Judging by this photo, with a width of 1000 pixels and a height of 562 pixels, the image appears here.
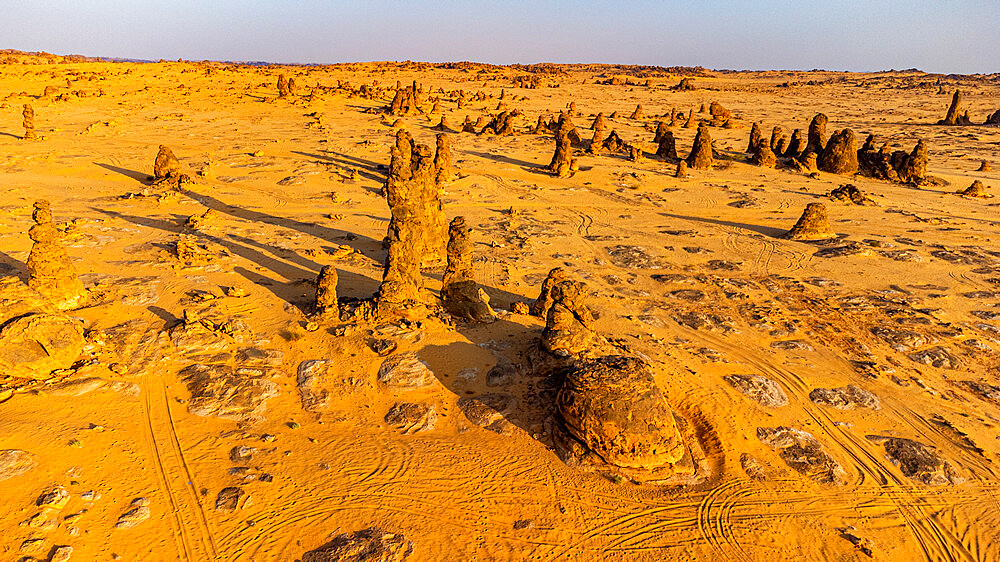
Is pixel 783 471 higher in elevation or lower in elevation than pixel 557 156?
lower

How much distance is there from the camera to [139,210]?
26.2 meters

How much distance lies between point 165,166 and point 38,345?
A: 2133 centimetres

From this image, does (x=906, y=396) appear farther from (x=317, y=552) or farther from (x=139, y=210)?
(x=139, y=210)

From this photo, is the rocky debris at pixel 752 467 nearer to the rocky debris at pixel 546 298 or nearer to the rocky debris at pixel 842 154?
the rocky debris at pixel 546 298

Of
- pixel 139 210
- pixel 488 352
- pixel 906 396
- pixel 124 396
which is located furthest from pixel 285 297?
pixel 906 396

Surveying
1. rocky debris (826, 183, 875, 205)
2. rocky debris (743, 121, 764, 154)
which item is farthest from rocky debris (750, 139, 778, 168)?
rocky debris (826, 183, 875, 205)

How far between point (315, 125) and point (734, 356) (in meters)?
44.8

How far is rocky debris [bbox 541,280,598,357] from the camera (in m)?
13.8

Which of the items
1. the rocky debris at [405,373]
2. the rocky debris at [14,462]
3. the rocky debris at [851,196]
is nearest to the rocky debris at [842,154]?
the rocky debris at [851,196]

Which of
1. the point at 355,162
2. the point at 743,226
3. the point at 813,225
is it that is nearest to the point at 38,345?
the point at 355,162

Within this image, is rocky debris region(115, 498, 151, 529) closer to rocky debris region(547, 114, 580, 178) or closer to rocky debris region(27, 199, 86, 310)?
rocky debris region(27, 199, 86, 310)

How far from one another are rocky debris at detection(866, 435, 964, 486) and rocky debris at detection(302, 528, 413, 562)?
36.9 feet

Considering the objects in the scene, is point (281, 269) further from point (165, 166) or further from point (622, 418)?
point (165, 166)

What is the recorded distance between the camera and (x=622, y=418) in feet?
35.3
